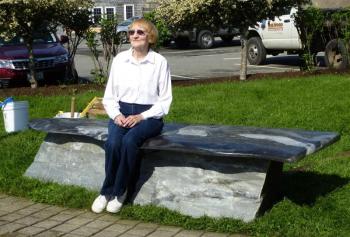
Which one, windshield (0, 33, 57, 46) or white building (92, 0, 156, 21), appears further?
white building (92, 0, 156, 21)

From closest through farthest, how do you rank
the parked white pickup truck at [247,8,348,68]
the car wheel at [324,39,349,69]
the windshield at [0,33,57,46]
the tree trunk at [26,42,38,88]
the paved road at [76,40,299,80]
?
the tree trunk at [26,42,38,88] → the windshield at [0,33,57,46] → the car wheel at [324,39,349,69] → the parked white pickup truck at [247,8,348,68] → the paved road at [76,40,299,80]

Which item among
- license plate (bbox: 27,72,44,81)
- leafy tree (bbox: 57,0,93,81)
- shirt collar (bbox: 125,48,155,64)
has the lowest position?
license plate (bbox: 27,72,44,81)

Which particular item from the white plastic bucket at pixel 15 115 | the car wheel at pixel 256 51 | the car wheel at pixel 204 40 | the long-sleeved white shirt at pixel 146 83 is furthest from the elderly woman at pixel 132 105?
the car wheel at pixel 204 40

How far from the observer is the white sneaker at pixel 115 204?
5316 mm

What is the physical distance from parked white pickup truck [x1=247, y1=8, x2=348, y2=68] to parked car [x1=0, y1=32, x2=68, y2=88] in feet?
15.7

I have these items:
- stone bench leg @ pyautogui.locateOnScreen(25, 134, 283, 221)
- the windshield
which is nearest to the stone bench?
stone bench leg @ pyautogui.locateOnScreen(25, 134, 283, 221)

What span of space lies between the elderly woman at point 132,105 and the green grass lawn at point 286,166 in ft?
0.83

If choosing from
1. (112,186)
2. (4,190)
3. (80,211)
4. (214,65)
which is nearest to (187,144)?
(112,186)

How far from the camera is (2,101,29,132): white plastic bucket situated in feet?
26.5

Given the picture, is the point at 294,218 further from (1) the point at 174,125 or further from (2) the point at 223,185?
(1) the point at 174,125

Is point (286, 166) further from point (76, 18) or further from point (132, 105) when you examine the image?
point (76, 18)

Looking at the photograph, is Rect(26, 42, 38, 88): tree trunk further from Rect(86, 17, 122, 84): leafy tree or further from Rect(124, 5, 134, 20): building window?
Rect(124, 5, 134, 20): building window

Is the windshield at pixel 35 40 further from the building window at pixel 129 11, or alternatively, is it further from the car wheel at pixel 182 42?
the building window at pixel 129 11

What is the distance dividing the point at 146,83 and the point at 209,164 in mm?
903
